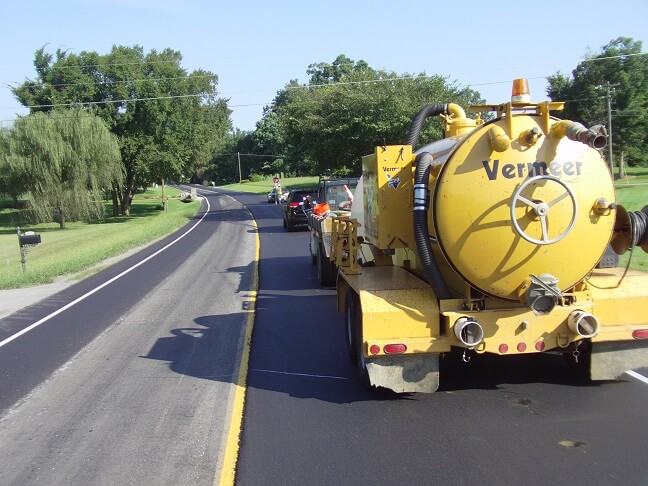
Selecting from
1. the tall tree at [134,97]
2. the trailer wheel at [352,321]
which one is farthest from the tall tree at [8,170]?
the trailer wheel at [352,321]

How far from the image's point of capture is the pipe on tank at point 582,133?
561cm

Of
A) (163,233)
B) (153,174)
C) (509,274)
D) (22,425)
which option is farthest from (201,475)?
(153,174)

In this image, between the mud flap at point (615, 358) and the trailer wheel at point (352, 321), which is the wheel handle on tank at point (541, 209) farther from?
the trailer wheel at point (352, 321)

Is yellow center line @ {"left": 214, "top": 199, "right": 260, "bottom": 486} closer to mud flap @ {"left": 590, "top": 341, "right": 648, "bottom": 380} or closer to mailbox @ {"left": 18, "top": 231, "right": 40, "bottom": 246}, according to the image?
mud flap @ {"left": 590, "top": 341, "right": 648, "bottom": 380}

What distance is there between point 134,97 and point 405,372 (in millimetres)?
48838

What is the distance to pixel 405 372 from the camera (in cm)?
627

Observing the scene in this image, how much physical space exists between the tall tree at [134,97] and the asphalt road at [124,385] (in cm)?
3765

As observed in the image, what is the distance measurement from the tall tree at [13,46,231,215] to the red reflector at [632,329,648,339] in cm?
4685

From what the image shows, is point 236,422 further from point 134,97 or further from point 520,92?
point 134,97

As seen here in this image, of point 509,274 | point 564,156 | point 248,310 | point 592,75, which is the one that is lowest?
point 248,310

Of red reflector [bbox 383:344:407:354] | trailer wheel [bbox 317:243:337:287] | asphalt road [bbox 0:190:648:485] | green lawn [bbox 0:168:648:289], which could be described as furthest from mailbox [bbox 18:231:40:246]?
red reflector [bbox 383:344:407:354]

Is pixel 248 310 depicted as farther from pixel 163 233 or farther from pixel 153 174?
pixel 153 174

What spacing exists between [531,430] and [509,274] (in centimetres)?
129

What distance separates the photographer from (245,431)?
600 centimetres
